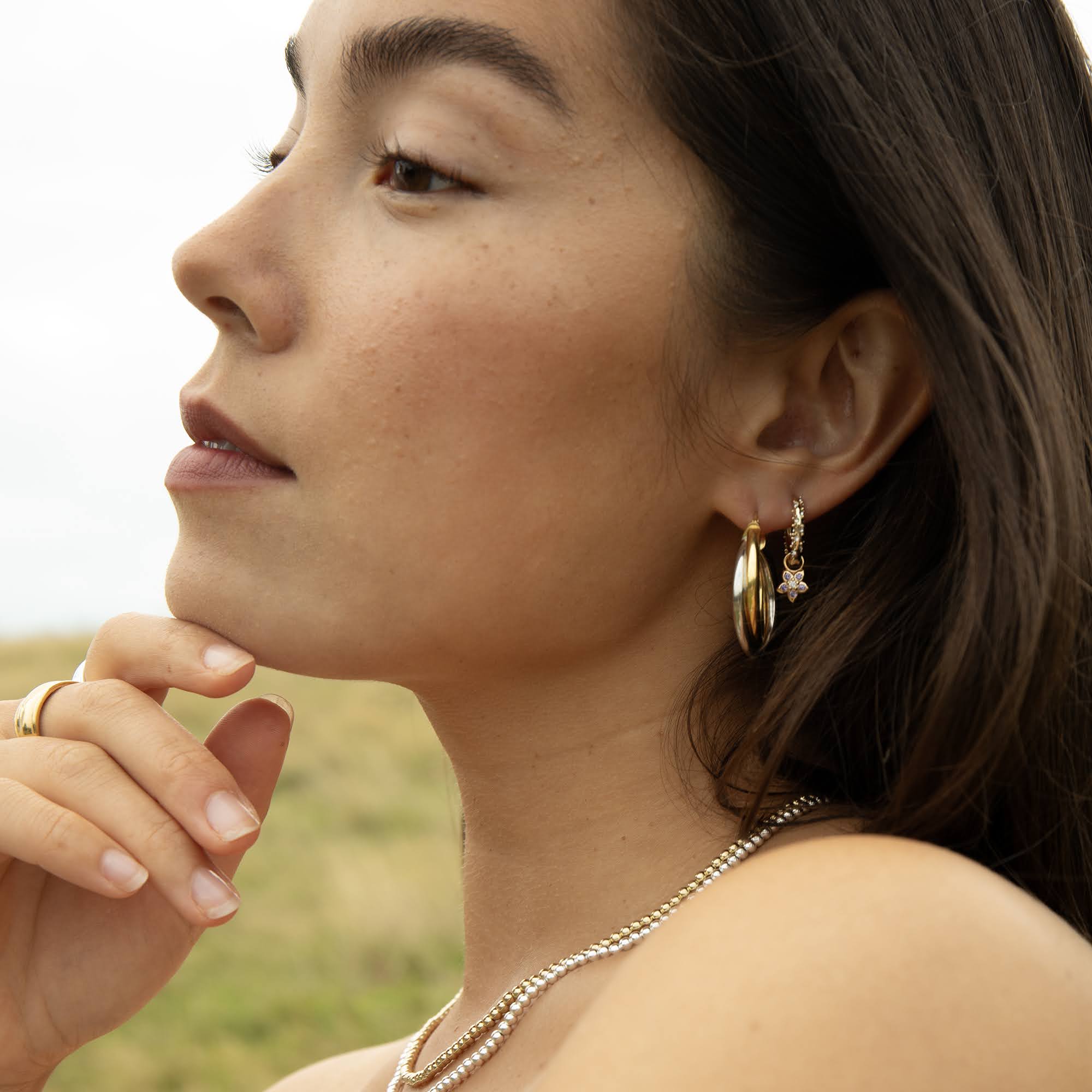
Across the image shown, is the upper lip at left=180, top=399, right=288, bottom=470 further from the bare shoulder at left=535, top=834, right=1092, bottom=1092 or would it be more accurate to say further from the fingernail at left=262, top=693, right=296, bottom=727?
the bare shoulder at left=535, top=834, right=1092, bottom=1092

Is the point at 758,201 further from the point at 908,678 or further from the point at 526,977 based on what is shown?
the point at 526,977

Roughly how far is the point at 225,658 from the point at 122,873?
36cm

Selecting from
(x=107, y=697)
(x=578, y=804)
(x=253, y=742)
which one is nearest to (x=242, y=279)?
(x=107, y=697)

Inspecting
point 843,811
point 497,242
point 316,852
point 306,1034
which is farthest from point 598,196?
point 316,852

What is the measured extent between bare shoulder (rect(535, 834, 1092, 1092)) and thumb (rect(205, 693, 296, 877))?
3.37 feet

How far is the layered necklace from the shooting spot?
6.62ft

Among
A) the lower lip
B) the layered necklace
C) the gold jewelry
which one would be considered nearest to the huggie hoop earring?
the gold jewelry

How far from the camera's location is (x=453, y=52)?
1930 mm

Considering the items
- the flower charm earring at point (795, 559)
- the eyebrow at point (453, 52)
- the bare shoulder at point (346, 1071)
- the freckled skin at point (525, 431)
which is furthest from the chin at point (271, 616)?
the bare shoulder at point (346, 1071)

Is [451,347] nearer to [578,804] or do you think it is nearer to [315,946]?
[578,804]

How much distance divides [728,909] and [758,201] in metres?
1.04

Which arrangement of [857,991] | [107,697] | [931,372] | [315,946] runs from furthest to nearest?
1. [315,946]
2. [107,697]
3. [931,372]
4. [857,991]

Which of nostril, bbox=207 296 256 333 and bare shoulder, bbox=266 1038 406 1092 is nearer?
nostril, bbox=207 296 256 333

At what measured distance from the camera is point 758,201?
199 centimetres
